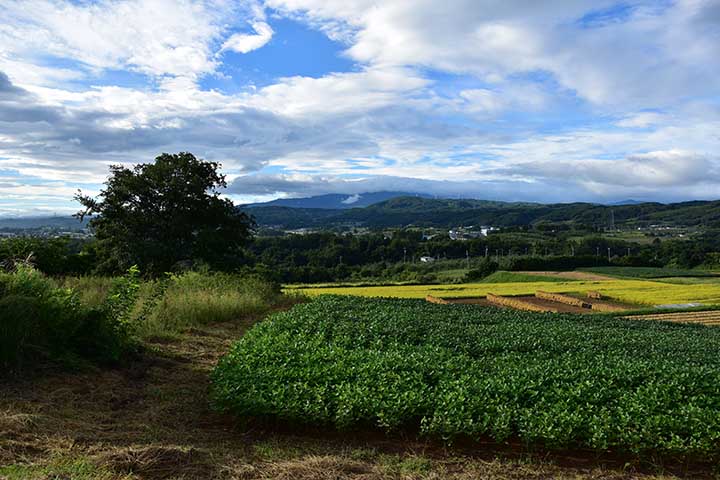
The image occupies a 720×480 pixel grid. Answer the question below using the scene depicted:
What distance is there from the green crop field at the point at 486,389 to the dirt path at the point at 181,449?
206 millimetres

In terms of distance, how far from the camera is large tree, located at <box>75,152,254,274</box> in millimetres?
23606

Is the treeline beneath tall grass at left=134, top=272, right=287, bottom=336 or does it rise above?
beneath

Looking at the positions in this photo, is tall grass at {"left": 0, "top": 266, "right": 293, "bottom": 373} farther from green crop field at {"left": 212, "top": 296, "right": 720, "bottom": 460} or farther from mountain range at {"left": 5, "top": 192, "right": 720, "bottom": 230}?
mountain range at {"left": 5, "top": 192, "right": 720, "bottom": 230}

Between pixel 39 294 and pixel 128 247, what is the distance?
16.8 metres

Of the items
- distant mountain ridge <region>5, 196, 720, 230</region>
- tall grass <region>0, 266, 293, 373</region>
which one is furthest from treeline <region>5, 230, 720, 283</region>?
distant mountain ridge <region>5, 196, 720, 230</region>

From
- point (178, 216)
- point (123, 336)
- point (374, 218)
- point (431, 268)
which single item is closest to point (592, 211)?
point (374, 218)

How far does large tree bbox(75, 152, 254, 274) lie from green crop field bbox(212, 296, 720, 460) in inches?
681

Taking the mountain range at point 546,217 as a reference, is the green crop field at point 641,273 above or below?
below

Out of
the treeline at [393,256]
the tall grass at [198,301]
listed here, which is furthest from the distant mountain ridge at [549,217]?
the tall grass at [198,301]

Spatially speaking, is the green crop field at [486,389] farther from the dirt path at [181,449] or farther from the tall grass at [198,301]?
the tall grass at [198,301]

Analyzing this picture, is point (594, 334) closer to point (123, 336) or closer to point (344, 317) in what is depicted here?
point (344, 317)

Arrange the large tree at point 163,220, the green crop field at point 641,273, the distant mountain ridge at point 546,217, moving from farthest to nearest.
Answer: the distant mountain ridge at point 546,217, the green crop field at point 641,273, the large tree at point 163,220

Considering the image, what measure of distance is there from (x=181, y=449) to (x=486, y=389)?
300 centimetres

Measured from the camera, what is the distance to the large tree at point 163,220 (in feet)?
77.4
